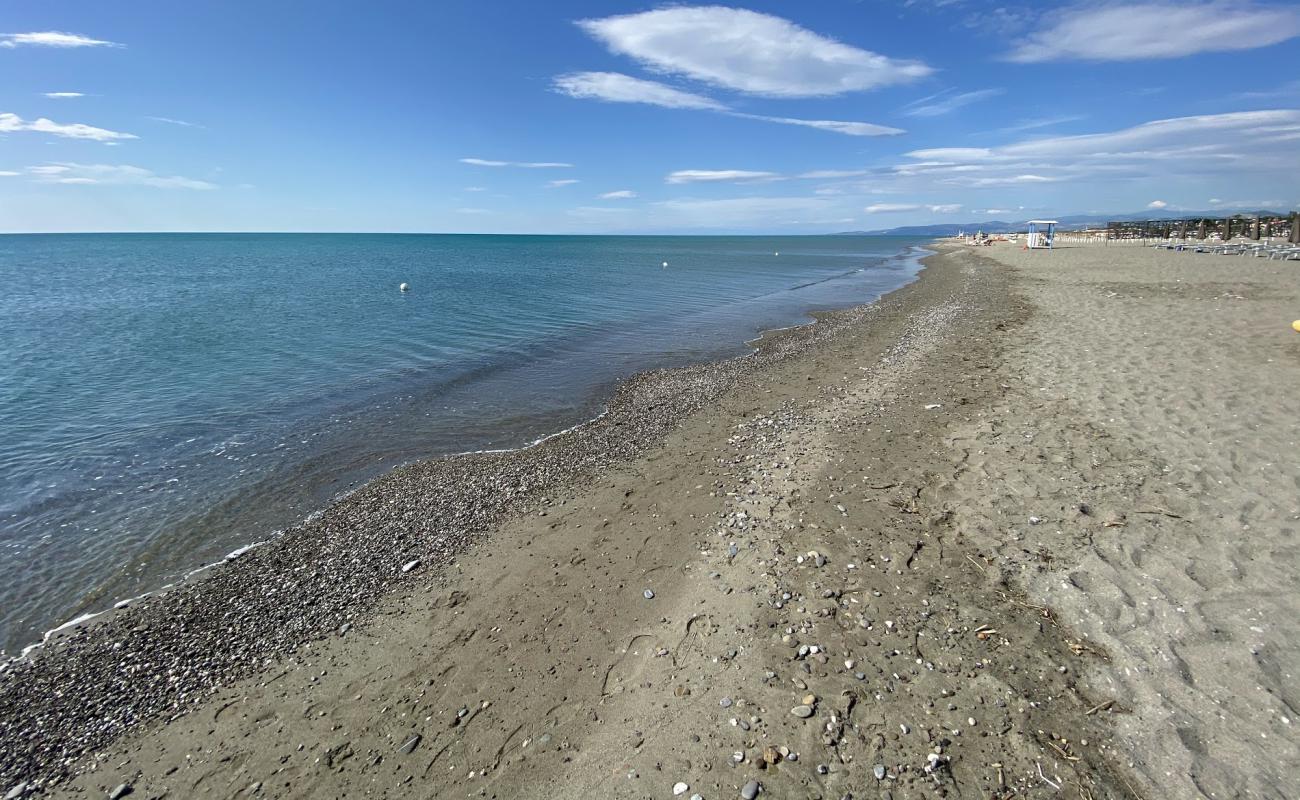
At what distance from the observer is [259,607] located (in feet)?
27.2

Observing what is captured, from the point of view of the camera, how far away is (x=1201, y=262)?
36.0 meters

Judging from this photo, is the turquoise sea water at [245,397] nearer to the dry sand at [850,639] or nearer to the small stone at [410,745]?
A: the dry sand at [850,639]

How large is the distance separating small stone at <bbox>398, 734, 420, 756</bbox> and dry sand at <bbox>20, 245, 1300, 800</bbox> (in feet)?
0.10

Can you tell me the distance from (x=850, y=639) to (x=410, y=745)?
4891 millimetres

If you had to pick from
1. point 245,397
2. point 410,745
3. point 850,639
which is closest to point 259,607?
point 410,745

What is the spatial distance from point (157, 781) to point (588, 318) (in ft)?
101

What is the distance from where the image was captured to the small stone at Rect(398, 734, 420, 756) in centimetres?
575

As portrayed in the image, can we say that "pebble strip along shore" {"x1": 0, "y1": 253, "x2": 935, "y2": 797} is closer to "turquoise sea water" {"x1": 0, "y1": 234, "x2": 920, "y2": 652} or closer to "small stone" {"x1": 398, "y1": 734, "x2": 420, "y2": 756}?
"turquoise sea water" {"x1": 0, "y1": 234, "x2": 920, "y2": 652}

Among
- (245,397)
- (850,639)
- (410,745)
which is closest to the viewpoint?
(410,745)

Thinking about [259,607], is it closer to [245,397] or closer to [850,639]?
[850,639]

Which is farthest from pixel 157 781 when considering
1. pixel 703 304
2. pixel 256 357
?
pixel 703 304

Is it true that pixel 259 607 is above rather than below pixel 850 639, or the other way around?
below

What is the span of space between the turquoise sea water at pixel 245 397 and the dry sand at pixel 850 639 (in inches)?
215

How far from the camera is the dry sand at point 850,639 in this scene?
4949 millimetres
